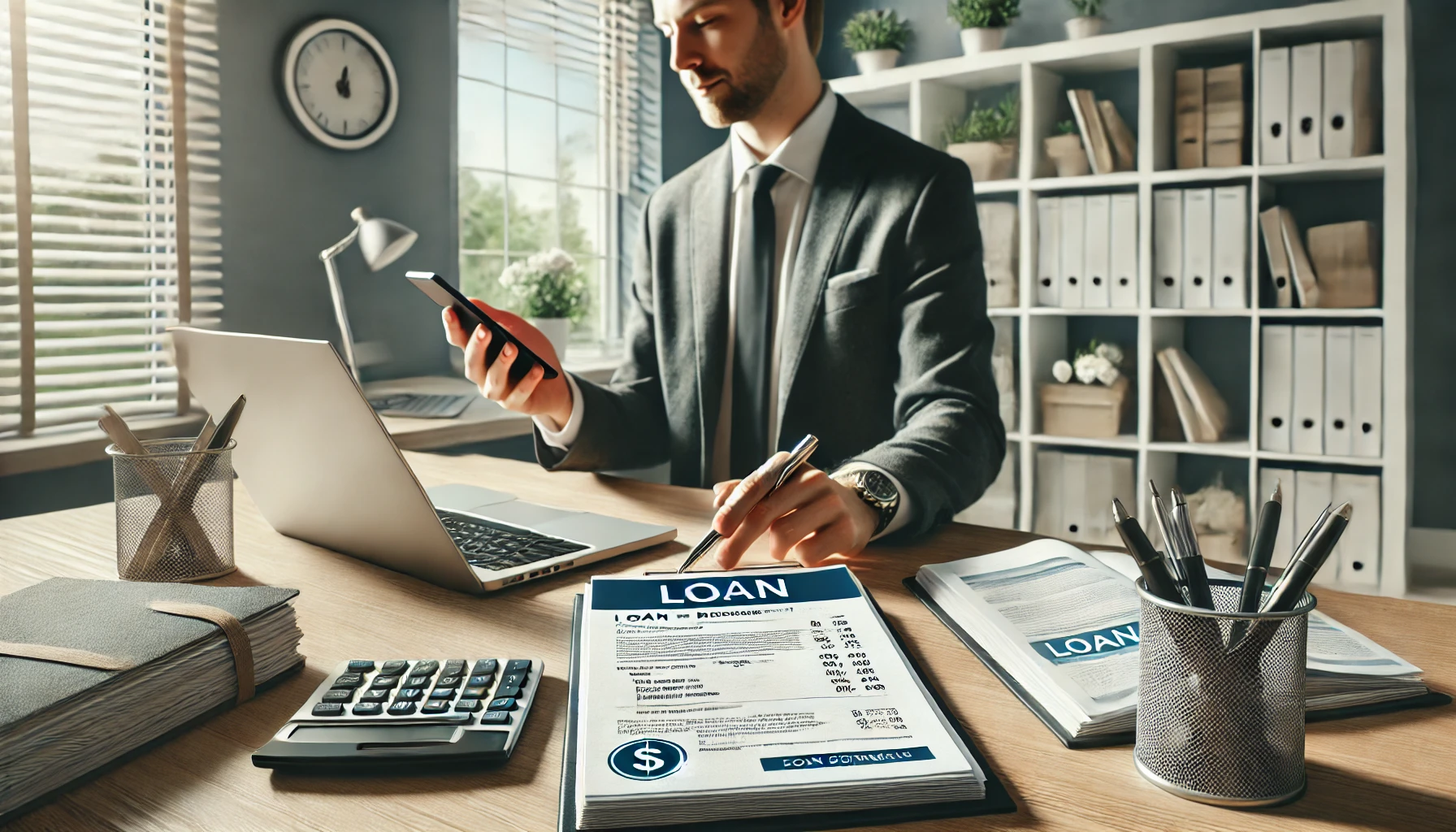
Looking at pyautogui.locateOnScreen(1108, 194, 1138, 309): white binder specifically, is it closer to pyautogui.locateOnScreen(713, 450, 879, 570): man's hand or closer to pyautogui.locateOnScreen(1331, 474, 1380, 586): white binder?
pyautogui.locateOnScreen(1331, 474, 1380, 586): white binder

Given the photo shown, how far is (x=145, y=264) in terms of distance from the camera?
7.55 ft

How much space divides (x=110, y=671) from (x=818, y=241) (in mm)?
1149

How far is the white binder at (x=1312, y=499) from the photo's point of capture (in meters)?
2.82

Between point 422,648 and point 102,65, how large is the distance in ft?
7.10

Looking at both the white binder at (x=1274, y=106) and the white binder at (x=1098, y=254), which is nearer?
the white binder at (x=1274, y=106)

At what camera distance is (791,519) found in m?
0.86

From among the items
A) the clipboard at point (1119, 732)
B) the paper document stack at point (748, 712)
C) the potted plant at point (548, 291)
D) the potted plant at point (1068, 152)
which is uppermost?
the potted plant at point (1068, 152)

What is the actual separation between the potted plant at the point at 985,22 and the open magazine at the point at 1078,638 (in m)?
2.87

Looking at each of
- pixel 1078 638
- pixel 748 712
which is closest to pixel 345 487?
pixel 748 712

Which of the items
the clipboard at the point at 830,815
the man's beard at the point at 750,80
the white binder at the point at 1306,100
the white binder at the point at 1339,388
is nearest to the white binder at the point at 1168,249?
the white binder at the point at 1306,100

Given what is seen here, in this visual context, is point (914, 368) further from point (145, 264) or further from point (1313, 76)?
point (1313, 76)

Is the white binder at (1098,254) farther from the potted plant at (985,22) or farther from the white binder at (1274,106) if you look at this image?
the potted plant at (985,22)

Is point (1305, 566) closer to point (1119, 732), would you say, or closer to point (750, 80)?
point (1119, 732)

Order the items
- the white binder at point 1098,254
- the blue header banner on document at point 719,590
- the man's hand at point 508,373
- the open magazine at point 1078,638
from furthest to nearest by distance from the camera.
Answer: the white binder at point 1098,254
the man's hand at point 508,373
the blue header banner on document at point 719,590
the open magazine at point 1078,638
